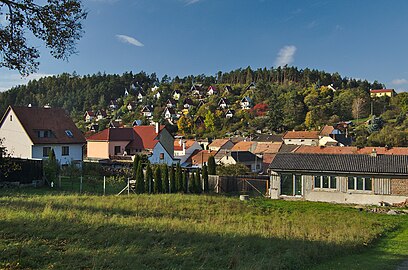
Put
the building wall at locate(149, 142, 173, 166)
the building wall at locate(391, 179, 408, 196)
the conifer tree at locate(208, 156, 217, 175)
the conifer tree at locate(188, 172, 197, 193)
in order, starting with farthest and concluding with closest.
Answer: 1. the building wall at locate(149, 142, 173, 166)
2. the conifer tree at locate(208, 156, 217, 175)
3. the conifer tree at locate(188, 172, 197, 193)
4. the building wall at locate(391, 179, 408, 196)

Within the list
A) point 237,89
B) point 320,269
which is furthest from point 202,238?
point 237,89

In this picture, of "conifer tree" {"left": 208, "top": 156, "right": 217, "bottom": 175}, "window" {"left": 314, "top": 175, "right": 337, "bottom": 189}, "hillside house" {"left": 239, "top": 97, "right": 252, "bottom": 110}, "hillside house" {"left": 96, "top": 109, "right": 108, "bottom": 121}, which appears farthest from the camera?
"hillside house" {"left": 96, "top": 109, "right": 108, "bottom": 121}

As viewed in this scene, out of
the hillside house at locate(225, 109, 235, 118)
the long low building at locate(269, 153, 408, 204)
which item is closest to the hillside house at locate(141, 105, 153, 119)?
the hillside house at locate(225, 109, 235, 118)

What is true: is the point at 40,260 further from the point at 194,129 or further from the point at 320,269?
the point at 194,129

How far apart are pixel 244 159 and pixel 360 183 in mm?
22532

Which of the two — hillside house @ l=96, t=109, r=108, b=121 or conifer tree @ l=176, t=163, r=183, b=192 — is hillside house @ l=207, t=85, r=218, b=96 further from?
conifer tree @ l=176, t=163, r=183, b=192

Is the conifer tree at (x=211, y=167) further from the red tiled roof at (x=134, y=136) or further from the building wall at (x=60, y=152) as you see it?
the red tiled roof at (x=134, y=136)

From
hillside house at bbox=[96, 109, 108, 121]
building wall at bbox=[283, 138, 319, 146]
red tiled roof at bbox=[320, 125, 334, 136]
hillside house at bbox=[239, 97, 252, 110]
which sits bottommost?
building wall at bbox=[283, 138, 319, 146]

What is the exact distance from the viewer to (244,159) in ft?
164

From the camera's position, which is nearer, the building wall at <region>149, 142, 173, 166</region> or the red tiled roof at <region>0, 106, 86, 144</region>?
the red tiled roof at <region>0, 106, 86, 144</region>

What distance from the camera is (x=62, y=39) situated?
893 cm

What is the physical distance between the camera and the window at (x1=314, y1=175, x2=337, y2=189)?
28750mm

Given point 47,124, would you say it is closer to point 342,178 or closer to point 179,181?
point 179,181

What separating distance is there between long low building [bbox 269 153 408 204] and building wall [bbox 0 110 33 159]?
2257cm
